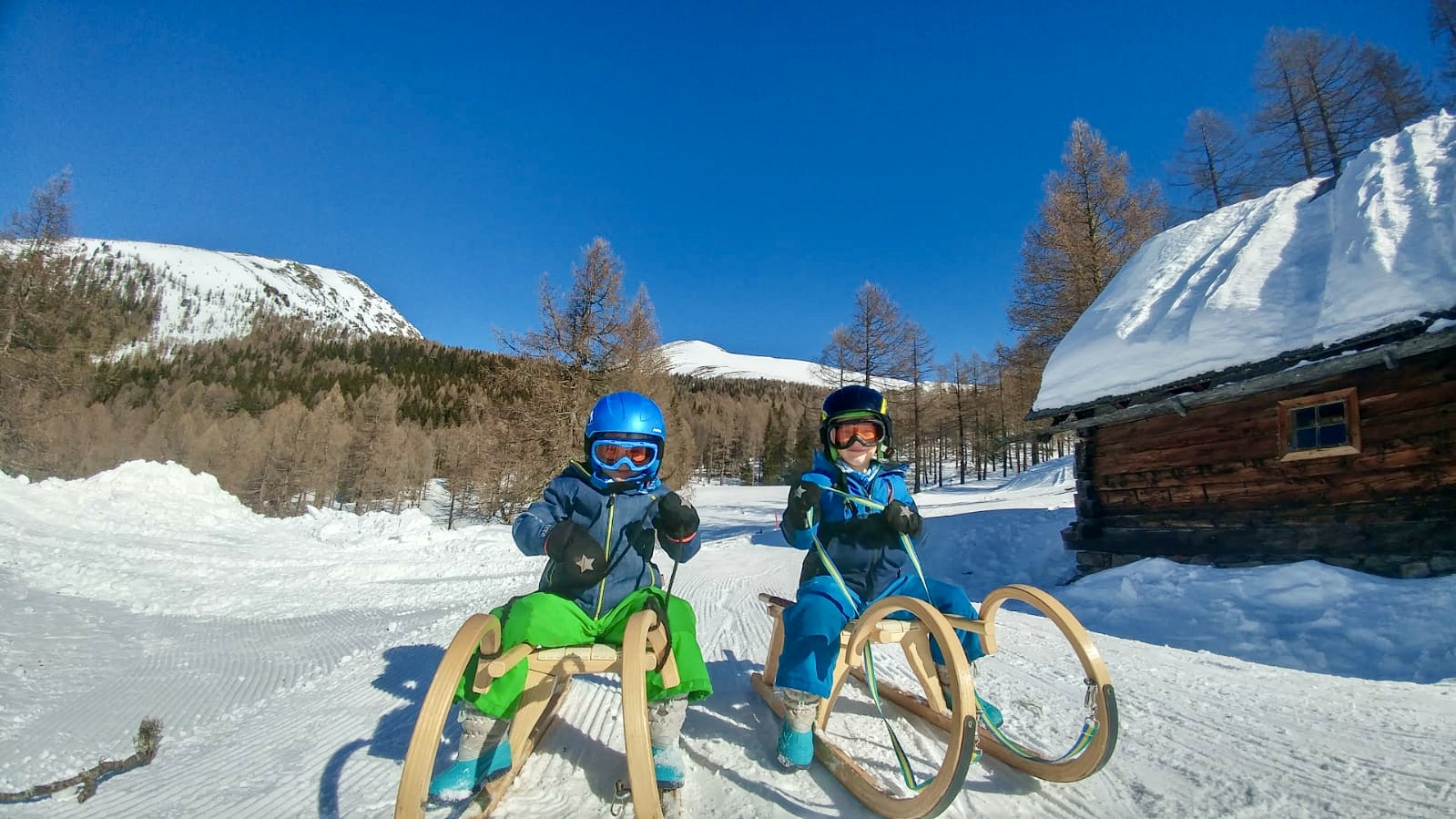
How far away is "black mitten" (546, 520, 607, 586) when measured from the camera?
2.44 m

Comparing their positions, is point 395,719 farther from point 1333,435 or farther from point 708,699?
point 1333,435

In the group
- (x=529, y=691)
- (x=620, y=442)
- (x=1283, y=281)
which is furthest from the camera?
(x=1283, y=281)

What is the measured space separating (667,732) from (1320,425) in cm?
900

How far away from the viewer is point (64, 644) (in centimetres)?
408

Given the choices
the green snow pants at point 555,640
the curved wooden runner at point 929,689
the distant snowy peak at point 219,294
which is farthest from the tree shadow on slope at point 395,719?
the distant snowy peak at point 219,294

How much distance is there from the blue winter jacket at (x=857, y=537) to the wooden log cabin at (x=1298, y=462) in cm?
679

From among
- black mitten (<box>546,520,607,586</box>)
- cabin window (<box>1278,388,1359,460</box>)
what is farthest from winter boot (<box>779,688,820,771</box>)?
cabin window (<box>1278,388,1359,460</box>)

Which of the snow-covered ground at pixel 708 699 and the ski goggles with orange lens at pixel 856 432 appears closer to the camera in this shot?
the snow-covered ground at pixel 708 699

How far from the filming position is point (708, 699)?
129 inches

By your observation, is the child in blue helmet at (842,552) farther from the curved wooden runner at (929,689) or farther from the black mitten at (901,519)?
the curved wooden runner at (929,689)

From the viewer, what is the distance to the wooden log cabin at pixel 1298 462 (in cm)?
593

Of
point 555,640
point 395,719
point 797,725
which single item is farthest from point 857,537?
point 395,719

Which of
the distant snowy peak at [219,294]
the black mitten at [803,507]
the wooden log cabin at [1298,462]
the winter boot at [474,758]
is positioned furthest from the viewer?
the distant snowy peak at [219,294]

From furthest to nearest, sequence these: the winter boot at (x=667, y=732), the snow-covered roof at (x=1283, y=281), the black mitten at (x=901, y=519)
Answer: the snow-covered roof at (x=1283, y=281)
the black mitten at (x=901, y=519)
the winter boot at (x=667, y=732)
